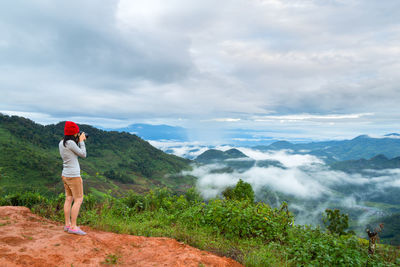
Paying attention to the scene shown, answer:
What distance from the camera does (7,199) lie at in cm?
832

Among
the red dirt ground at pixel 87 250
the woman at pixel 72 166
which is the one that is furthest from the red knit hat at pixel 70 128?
the red dirt ground at pixel 87 250

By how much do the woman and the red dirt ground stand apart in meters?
0.35

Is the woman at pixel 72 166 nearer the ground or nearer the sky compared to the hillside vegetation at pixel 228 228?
nearer the sky

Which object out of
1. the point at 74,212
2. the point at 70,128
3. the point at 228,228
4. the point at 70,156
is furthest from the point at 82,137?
the point at 228,228

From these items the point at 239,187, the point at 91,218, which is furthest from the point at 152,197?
the point at 239,187

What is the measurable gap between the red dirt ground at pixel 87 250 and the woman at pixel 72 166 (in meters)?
0.35

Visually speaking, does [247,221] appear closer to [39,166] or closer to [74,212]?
[74,212]

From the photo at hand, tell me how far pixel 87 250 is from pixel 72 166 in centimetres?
212

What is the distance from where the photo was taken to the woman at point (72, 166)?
5.36 metres

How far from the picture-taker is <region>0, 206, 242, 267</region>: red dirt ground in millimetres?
4066

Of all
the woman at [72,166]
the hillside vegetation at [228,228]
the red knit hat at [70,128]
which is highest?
the red knit hat at [70,128]

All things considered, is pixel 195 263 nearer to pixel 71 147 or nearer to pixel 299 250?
pixel 299 250

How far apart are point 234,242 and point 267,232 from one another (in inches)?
50.4

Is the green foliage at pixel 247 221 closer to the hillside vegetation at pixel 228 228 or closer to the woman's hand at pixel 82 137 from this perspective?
the hillside vegetation at pixel 228 228
